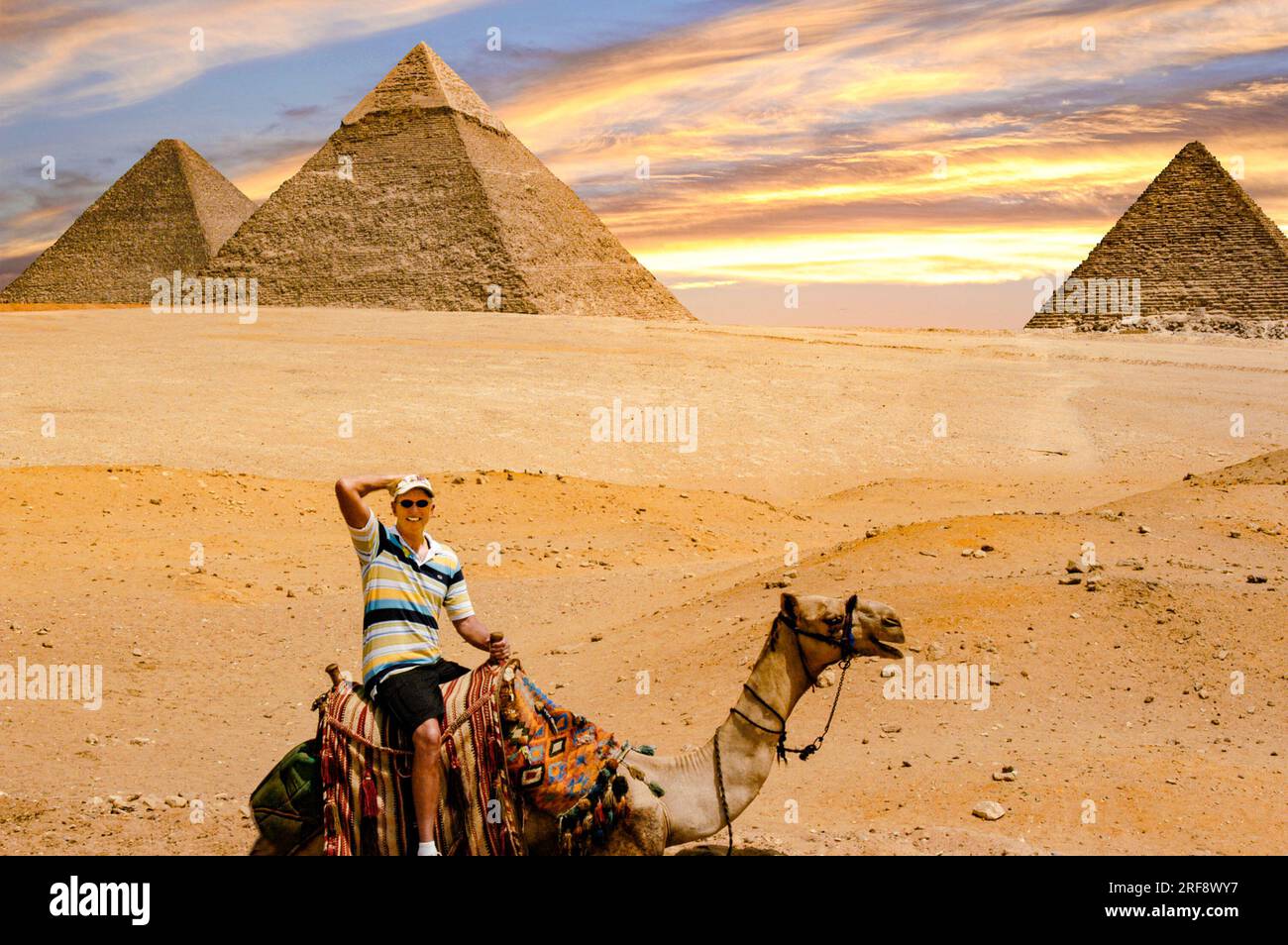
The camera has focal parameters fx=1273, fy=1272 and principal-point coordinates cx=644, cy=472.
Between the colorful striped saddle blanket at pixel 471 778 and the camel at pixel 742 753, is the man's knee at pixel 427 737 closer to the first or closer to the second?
the colorful striped saddle blanket at pixel 471 778

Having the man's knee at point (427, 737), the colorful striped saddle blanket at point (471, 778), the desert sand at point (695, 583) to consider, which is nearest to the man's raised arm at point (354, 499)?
the colorful striped saddle blanket at point (471, 778)

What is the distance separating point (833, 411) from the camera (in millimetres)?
28062

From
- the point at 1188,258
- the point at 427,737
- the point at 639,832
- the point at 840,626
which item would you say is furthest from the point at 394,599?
the point at 1188,258

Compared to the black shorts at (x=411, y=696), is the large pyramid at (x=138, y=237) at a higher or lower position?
higher

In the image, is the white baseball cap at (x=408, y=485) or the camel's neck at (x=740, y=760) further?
the camel's neck at (x=740, y=760)

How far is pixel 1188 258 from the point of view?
91.6 m

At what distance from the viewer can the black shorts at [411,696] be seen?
425 cm

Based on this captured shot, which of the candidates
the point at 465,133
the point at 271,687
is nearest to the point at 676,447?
the point at 271,687

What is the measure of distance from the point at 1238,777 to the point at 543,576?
7675mm

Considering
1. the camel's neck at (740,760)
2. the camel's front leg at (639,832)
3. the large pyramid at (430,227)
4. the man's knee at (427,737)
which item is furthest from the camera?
the large pyramid at (430,227)

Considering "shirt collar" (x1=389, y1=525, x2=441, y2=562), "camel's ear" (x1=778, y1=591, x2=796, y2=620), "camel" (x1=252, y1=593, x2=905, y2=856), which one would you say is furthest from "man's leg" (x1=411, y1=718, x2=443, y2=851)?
"camel's ear" (x1=778, y1=591, x2=796, y2=620)

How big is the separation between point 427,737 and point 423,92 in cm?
10585

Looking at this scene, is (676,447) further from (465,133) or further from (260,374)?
(465,133)

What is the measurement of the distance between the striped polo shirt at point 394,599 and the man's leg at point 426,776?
24 cm
